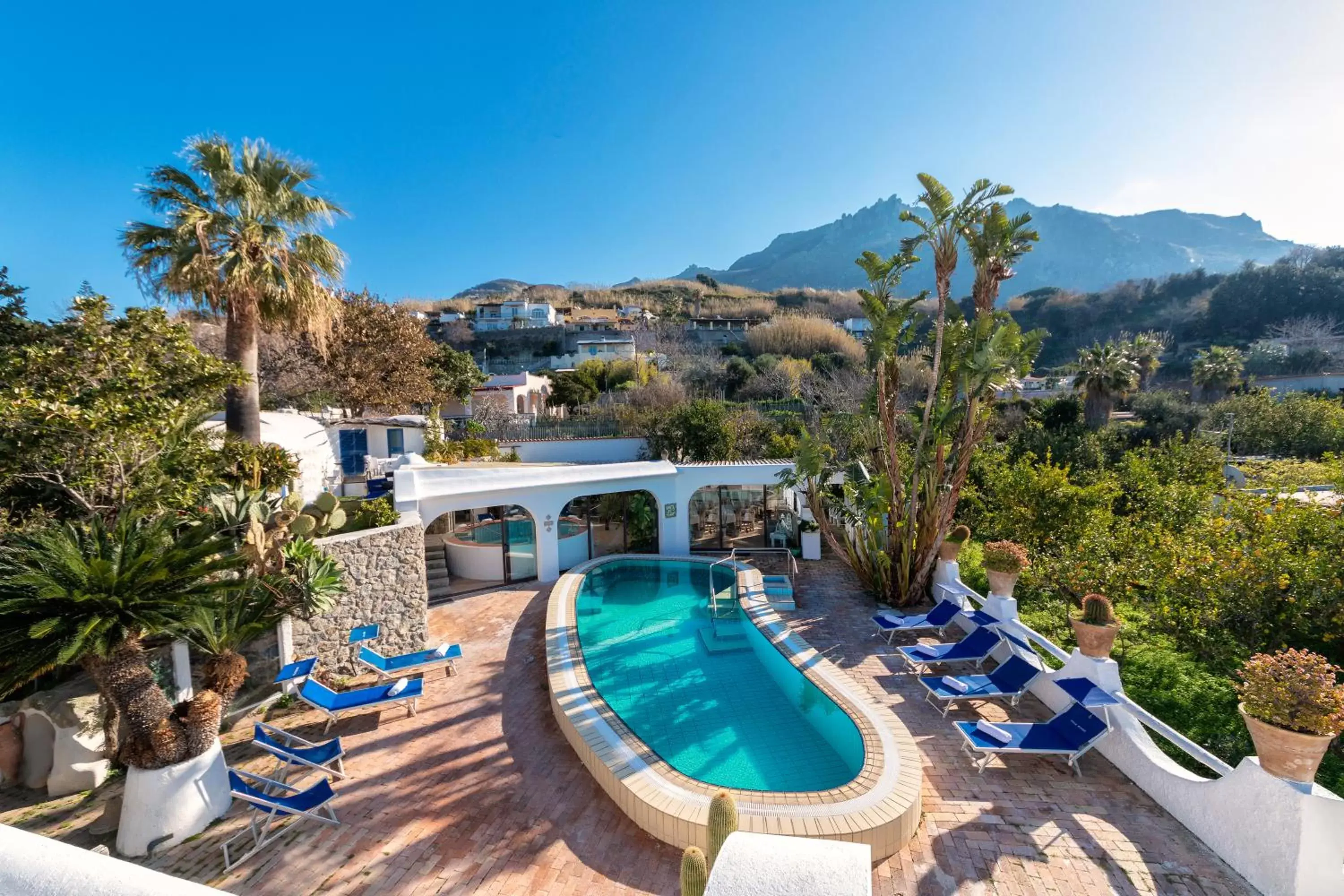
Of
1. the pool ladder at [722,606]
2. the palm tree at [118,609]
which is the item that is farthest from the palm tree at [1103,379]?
the palm tree at [118,609]

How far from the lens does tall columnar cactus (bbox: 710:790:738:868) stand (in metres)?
3.37

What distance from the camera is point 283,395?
72.8 ft

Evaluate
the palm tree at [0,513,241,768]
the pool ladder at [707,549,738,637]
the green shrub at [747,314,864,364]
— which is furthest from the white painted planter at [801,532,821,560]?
the green shrub at [747,314,864,364]

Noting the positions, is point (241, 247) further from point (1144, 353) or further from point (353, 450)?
Answer: point (1144, 353)

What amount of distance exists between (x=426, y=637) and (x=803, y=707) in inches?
293

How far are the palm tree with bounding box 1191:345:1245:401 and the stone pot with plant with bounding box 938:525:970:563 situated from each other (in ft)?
95.1

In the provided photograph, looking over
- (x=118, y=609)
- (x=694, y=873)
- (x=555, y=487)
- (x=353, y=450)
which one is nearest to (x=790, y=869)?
(x=694, y=873)

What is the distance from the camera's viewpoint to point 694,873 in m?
2.75

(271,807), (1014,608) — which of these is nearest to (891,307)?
(1014,608)

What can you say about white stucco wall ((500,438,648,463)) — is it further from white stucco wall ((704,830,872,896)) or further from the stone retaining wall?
white stucco wall ((704,830,872,896))

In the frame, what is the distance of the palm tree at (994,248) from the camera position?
10.0 meters

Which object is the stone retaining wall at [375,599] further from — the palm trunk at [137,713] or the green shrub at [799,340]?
the green shrub at [799,340]

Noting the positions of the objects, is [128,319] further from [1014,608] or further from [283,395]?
[283,395]

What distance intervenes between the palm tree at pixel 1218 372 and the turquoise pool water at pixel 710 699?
33.2 m
